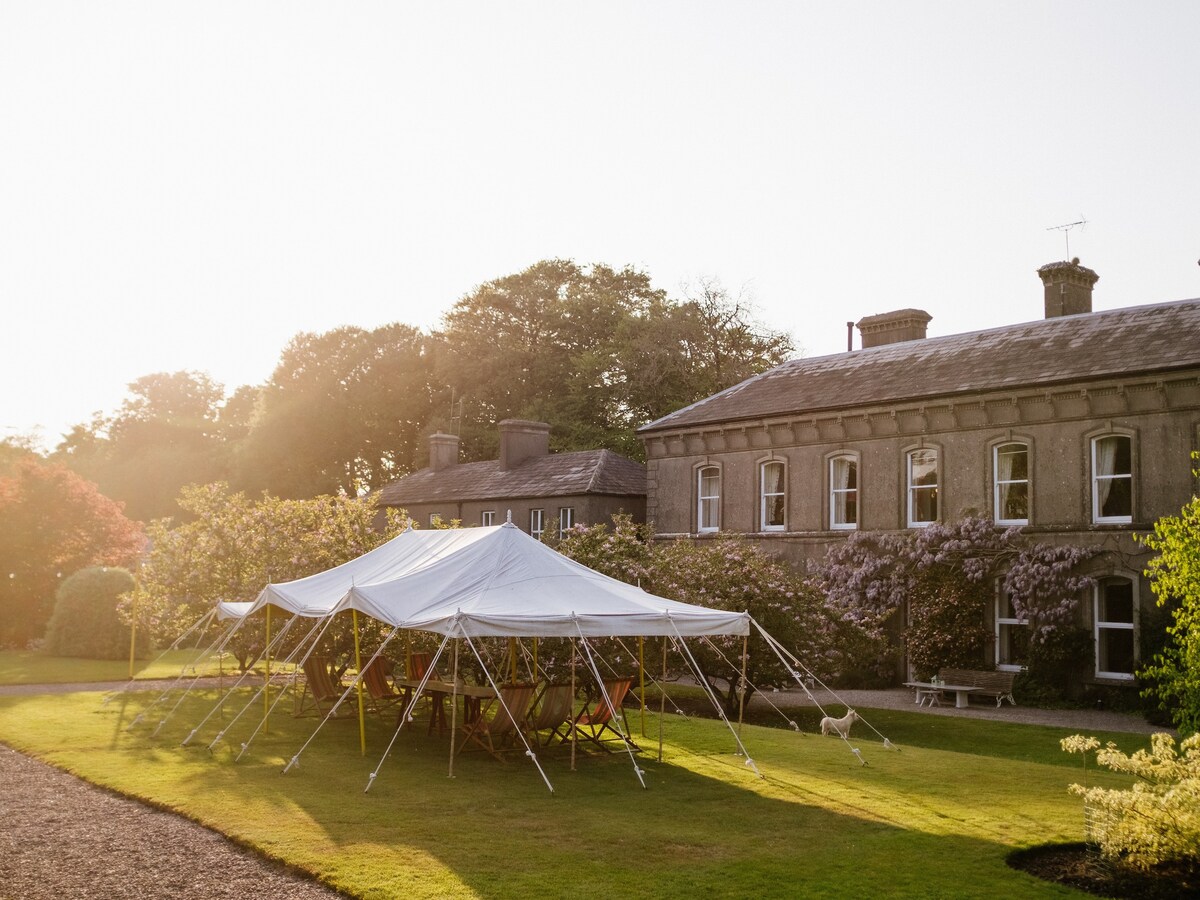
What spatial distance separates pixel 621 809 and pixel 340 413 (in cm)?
4238

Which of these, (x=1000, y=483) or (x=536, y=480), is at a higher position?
(x=536, y=480)

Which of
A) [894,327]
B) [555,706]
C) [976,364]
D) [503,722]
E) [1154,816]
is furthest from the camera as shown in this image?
[894,327]

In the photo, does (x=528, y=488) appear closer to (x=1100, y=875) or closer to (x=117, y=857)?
(x=117, y=857)

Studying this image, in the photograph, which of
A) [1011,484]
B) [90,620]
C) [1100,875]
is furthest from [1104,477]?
[90,620]

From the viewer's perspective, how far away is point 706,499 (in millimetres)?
29531

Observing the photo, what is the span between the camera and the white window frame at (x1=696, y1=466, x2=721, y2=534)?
29156 mm

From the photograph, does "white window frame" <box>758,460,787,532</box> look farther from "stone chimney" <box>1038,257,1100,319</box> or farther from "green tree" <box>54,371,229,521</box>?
"green tree" <box>54,371,229,521</box>

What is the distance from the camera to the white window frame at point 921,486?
80.3 feet

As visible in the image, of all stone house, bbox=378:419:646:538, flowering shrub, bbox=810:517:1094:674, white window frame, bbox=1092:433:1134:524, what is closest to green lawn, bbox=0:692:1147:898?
flowering shrub, bbox=810:517:1094:674

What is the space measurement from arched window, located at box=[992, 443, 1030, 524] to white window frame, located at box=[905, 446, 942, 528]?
1268 mm

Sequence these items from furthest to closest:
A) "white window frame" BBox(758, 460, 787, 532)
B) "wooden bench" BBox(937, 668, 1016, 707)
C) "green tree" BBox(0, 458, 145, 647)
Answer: "green tree" BBox(0, 458, 145, 647), "white window frame" BBox(758, 460, 787, 532), "wooden bench" BBox(937, 668, 1016, 707)

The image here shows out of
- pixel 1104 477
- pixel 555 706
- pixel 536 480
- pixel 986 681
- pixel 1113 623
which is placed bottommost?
pixel 986 681

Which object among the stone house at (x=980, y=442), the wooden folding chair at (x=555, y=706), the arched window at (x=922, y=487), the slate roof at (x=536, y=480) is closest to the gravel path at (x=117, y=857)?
the wooden folding chair at (x=555, y=706)

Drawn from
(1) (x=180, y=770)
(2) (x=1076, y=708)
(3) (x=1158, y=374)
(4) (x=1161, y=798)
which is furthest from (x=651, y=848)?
(3) (x=1158, y=374)
